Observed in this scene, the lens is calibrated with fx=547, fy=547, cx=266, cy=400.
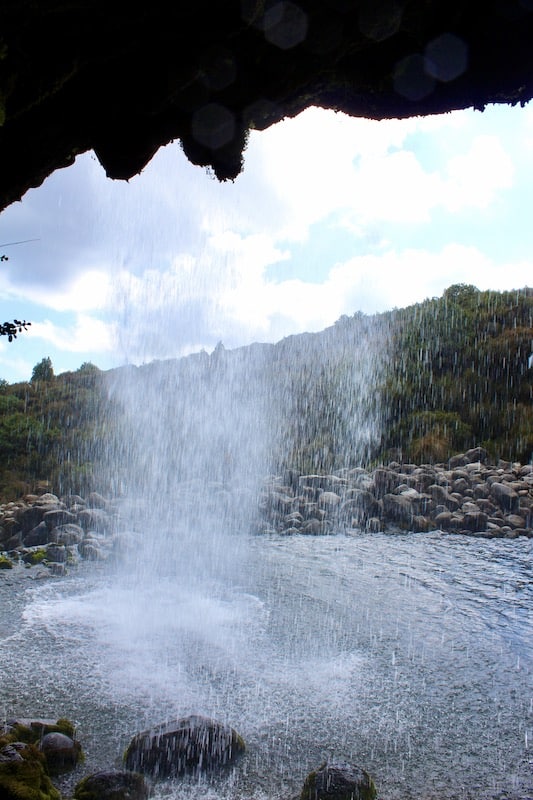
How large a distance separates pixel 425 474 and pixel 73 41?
17625 mm

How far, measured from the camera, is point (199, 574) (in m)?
12.4

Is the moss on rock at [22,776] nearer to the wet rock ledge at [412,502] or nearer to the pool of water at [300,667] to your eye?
the pool of water at [300,667]

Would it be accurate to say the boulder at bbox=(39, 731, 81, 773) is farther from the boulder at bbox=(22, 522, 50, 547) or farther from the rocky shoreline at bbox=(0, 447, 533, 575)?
the boulder at bbox=(22, 522, 50, 547)

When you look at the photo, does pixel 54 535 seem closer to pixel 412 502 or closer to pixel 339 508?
pixel 339 508

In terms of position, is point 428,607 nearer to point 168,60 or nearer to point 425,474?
point 168,60

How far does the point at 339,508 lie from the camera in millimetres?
18000

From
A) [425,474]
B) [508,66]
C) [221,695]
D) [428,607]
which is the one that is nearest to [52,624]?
[221,695]

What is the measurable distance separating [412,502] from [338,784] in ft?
45.5

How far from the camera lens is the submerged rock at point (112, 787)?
14.4 ft

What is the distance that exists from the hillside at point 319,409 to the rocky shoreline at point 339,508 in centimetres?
320

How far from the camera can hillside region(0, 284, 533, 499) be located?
24.8 metres

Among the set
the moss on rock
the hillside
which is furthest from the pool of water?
the hillside

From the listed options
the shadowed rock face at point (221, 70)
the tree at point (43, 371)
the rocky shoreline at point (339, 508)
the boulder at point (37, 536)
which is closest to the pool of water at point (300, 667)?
the rocky shoreline at point (339, 508)

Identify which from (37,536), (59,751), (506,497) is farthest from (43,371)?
(59,751)
